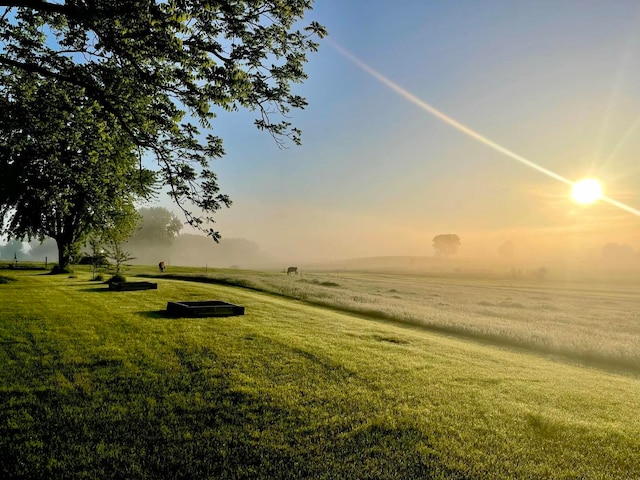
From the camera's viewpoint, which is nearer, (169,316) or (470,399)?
(470,399)

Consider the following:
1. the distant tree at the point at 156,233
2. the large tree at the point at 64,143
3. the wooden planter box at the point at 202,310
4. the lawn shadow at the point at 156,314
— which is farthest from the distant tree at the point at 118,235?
the distant tree at the point at 156,233

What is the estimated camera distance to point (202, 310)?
19.3 metres

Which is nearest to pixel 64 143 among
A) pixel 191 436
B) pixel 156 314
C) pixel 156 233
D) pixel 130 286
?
pixel 156 314

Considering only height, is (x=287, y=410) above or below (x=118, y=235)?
below

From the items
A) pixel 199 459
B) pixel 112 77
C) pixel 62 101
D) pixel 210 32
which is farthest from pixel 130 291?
pixel 199 459

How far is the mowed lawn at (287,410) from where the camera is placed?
6.47 m

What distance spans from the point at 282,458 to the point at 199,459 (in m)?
1.44

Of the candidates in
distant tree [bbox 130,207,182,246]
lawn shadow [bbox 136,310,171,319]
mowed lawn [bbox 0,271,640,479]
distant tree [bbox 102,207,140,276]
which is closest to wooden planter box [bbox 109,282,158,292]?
distant tree [bbox 102,207,140,276]

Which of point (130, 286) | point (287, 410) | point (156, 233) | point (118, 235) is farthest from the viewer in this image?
point (156, 233)

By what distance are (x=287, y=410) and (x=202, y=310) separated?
12.2 metres

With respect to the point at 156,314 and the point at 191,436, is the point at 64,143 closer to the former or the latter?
the point at 156,314

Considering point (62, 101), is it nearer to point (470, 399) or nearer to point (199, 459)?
point (199, 459)

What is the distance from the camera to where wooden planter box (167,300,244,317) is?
1914 centimetres

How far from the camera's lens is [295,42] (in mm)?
13195
